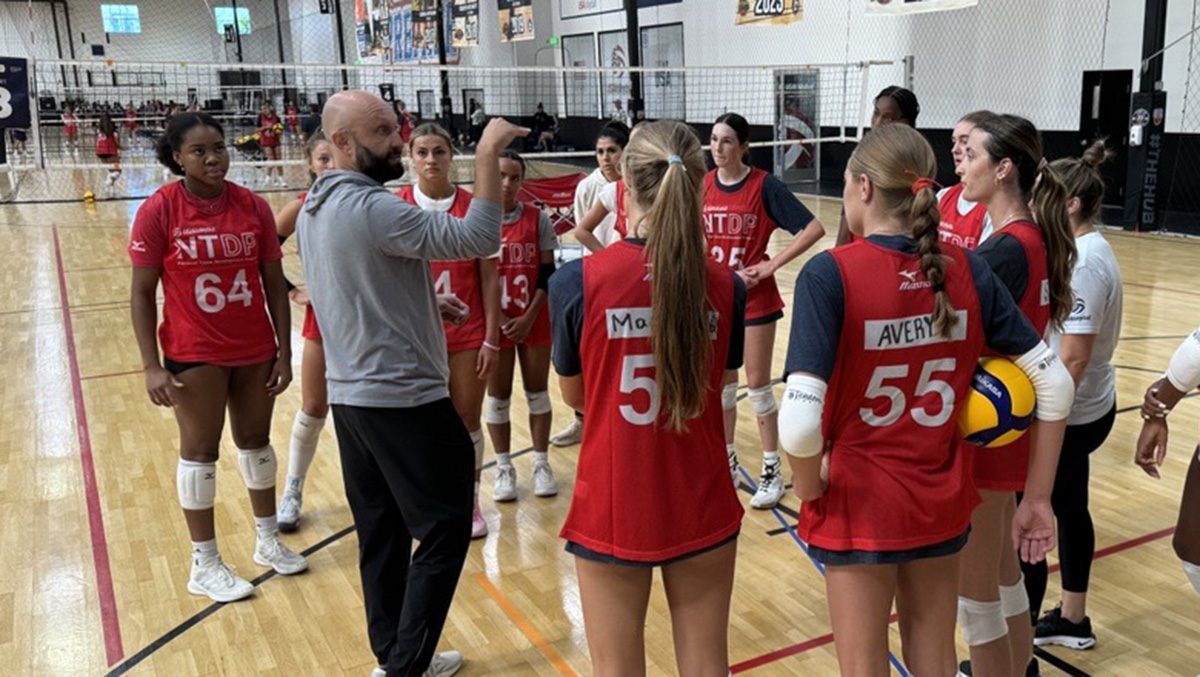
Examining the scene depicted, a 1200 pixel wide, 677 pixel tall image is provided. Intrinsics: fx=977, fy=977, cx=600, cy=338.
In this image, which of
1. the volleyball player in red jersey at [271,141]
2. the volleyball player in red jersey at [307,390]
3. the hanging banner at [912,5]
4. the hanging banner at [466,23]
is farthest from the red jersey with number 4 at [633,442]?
the hanging banner at [466,23]

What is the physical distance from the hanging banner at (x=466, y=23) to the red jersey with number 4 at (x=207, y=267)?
20.9m

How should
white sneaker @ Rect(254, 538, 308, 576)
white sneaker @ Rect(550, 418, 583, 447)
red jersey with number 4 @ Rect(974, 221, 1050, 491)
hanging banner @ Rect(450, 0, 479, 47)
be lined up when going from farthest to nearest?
hanging banner @ Rect(450, 0, 479, 47) < white sneaker @ Rect(550, 418, 583, 447) < white sneaker @ Rect(254, 538, 308, 576) < red jersey with number 4 @ Rect(974, 221, 1050, 491)

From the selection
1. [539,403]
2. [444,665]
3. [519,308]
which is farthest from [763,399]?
[444,665]

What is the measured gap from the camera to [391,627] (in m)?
2.83

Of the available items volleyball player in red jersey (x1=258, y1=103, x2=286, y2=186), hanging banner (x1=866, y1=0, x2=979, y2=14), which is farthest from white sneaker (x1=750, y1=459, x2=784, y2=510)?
volleyball player in red jersey (x1=258, y1=103, x2=286, y2=186)

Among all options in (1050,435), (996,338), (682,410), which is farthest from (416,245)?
(1050,435)

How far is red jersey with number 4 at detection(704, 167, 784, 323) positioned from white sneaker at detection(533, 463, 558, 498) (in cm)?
121

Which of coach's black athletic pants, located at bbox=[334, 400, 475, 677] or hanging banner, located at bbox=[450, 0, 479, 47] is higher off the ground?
hanging banner, located at bbox=[450, 0, 479, 47]

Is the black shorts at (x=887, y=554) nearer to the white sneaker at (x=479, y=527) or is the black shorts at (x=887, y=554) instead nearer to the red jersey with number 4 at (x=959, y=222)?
the red jersey with number 4 at (x=959, y=222)

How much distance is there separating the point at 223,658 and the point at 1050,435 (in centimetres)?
260

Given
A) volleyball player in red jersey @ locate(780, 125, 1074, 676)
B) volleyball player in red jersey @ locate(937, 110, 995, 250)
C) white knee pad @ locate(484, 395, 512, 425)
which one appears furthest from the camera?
white knee pad @ locate(484, 395, 512, 425)

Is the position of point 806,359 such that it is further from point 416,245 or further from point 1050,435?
point 416,245

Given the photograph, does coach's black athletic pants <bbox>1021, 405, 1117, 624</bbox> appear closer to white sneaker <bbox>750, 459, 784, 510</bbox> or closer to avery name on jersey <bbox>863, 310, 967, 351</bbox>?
avery name on jersey <bbox>863, 310, 967, 351</bbox>

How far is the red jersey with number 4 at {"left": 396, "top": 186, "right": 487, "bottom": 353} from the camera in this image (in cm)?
381
